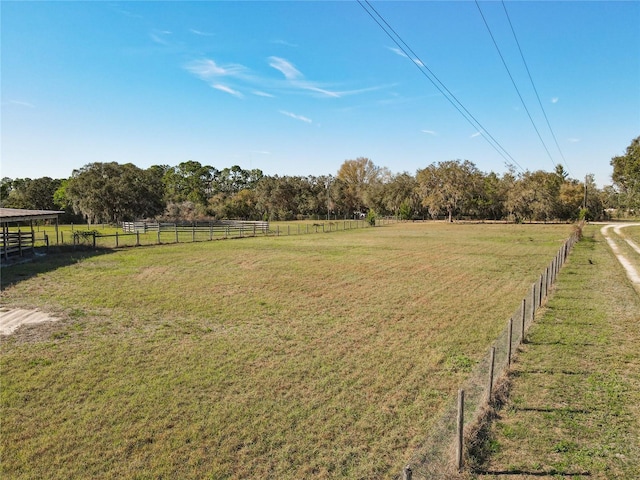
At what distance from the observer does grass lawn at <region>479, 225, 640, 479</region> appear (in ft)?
16.1

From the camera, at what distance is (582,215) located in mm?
60312

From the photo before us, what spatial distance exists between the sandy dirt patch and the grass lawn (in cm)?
1060

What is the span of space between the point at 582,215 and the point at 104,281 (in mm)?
64457

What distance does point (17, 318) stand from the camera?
10.8 m

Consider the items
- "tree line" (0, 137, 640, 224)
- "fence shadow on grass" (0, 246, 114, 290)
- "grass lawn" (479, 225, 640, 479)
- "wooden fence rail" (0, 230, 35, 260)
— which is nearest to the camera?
"grass lawn" (479, 225, 640, 479)

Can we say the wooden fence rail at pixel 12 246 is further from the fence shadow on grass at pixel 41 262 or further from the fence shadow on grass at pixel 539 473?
the fence shadow on grass at pixel 539 473

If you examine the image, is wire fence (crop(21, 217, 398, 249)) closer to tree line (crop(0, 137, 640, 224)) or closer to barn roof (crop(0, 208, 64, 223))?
barn roof (crop(0, 208, 64, 223))

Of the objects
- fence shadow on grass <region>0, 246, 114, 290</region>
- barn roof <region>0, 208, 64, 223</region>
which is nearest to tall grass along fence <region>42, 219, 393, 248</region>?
fence shadow on grass <region>0, 246, 114, 290</region>

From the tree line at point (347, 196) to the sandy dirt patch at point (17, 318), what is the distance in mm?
46632

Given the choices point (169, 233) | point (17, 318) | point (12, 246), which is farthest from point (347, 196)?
point (17, 318)

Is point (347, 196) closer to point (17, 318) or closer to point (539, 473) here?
point (17, 318)

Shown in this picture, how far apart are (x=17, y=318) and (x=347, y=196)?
80250mm

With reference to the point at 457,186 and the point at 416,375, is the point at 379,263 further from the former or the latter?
the point at 457,186

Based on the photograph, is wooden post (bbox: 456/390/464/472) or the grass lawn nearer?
wooden post (bbox: 456/390/464/472)
